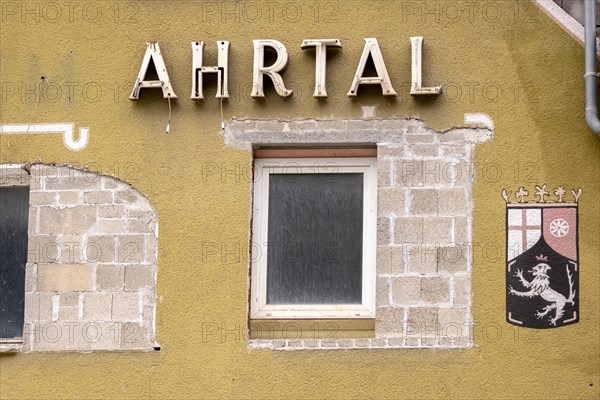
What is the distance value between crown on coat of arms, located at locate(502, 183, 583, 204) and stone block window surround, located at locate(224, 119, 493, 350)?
12.3 inches

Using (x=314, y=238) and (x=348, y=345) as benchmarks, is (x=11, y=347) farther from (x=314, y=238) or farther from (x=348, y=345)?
(x=348, y=345)

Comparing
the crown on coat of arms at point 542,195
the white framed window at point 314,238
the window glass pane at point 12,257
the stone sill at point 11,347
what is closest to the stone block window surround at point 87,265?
the stone sill at point 11,347

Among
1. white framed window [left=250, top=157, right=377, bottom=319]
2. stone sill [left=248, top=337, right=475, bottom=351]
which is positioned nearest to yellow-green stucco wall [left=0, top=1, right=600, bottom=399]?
stone sill [left=248, top=337, right=475, bottom=351]

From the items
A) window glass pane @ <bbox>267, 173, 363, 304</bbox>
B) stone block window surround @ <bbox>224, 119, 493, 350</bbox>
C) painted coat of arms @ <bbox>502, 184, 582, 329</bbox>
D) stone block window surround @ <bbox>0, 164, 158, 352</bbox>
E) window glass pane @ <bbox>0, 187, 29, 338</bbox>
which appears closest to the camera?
painted coat of arms @ <bbox>502, 184, 582, 329</bbox>

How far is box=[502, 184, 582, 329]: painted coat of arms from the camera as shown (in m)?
10.8

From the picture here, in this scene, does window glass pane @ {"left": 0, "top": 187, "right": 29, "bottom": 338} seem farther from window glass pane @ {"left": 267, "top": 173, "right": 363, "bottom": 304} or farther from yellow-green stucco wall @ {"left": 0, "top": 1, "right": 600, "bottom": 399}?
window glass pane @ {"left": 267, "top": 173, "right": 363, "bottom": 304}

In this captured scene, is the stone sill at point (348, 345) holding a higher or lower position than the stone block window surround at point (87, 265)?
lower

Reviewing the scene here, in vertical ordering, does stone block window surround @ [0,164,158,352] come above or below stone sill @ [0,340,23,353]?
above

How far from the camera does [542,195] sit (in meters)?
11.0

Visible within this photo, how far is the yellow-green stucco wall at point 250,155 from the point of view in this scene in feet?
35.6

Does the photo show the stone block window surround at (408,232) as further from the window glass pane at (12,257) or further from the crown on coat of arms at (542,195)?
the window glass pane at (12,257)

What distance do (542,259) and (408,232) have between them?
104cm

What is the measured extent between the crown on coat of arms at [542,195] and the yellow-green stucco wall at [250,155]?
0.06 meters

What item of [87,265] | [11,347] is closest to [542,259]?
[87,265]
